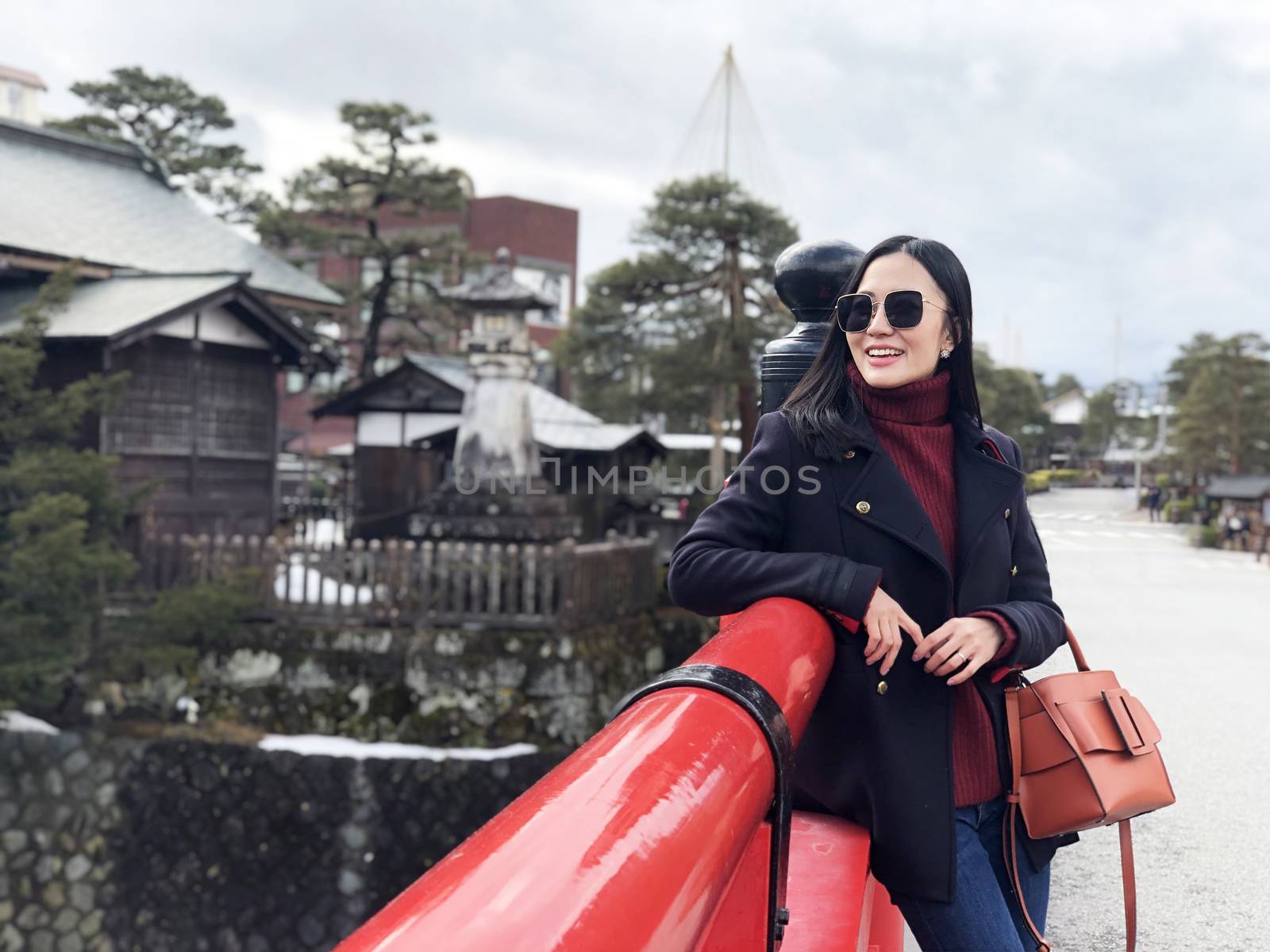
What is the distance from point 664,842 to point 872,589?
3.00ft

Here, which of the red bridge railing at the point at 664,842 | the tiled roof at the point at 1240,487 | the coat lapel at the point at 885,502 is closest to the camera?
the red bridge railing at the point at 664,842

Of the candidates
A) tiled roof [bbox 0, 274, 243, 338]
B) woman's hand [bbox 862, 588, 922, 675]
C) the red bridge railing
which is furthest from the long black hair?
tiled roof [bbox 0, 274, 243, 338]

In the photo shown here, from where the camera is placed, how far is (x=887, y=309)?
6.54 ft

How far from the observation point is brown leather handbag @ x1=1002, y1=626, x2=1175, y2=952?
1836 mm

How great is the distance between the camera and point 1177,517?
2402 centimetres

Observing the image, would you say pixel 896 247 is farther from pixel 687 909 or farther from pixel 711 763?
pixel 687 909

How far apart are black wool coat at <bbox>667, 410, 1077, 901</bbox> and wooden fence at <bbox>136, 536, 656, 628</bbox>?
10.5 m

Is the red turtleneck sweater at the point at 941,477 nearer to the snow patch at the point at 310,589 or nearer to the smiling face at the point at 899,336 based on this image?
the smiling face at the point at 899,336

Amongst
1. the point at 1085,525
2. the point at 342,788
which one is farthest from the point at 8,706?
the point at 1085,525

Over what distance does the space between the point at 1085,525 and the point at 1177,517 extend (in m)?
18.5

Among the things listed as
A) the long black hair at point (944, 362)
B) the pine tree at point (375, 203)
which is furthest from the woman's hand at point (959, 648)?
the pine tree at point (375, 203)

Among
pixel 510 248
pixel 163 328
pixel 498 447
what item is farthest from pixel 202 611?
pixel 510 248

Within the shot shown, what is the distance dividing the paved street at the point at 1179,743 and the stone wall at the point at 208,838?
22.6 feet

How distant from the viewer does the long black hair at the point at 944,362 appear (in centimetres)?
199
